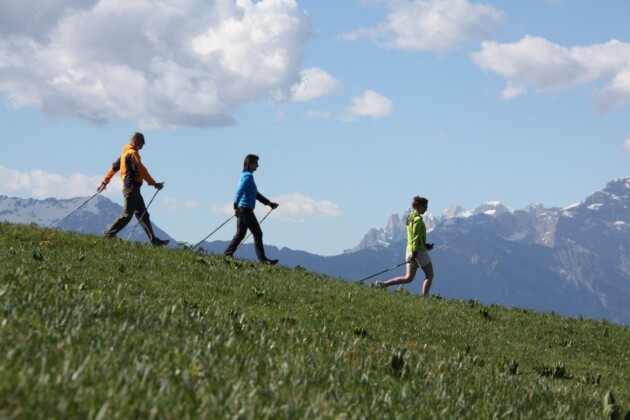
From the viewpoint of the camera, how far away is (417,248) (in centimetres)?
2519

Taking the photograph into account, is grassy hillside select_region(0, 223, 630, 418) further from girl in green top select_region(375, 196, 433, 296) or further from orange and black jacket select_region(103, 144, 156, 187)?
orange and black jacket select_region(103, 144, 156, 187)

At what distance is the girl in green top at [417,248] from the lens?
82.5 feet

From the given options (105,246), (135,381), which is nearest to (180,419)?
(135,381)

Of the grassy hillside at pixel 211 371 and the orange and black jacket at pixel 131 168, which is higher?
the orange and black jacket at pixel 131 168

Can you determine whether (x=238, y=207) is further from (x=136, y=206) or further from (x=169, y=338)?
(x=169, y=338)

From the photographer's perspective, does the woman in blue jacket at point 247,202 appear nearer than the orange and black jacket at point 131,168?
Yes

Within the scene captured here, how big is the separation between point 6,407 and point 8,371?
473 millimetres

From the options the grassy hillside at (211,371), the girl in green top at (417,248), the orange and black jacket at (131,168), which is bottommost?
the grassy hillside at (211,371)

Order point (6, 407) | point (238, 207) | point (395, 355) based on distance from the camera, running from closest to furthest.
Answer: point (6, 407)
point (395, 355)
point (238, 207)

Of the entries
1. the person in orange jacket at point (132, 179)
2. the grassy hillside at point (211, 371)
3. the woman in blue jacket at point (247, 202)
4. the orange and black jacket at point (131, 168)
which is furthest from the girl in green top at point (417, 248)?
the grassy hillside at point (211, 371)

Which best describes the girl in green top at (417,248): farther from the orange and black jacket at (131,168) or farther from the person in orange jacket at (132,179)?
the orange and black jacket at (131,168)

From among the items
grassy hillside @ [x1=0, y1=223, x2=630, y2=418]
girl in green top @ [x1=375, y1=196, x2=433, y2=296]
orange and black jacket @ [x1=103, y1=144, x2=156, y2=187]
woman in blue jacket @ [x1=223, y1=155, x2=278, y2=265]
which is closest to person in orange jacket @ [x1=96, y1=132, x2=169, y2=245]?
orange and black jacket @ [x1=103, y1=144, x2=156, y2=187]

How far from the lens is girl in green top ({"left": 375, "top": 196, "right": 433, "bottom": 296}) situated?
25.2 meters

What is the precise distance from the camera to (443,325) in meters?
17.4
